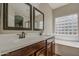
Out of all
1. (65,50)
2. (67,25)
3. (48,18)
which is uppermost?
(48,18)

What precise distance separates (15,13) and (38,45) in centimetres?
54

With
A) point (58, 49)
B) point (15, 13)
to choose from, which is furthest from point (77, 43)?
point (15, 13)

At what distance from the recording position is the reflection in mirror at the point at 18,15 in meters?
1.14

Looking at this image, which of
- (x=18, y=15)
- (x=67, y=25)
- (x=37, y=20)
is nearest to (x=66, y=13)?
(x=67, y=25)

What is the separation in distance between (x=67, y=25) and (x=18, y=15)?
0.69 metres

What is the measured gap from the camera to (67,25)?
1.18 meters

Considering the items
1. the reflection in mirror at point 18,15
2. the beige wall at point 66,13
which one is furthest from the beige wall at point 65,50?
the reflection in mirror at point 18,15

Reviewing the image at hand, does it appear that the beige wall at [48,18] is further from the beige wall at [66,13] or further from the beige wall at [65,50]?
the beige wall at [65,50]

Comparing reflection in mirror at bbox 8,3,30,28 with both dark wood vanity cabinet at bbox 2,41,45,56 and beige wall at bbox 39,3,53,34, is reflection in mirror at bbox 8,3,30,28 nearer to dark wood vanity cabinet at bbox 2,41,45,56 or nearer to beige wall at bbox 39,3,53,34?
beige wall at bbox 39,3,53,34

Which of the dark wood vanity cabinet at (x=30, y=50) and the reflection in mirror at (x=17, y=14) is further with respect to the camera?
the reflection in mirror at (x=17, y=14)

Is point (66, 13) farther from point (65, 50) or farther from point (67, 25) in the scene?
point (65, 50)

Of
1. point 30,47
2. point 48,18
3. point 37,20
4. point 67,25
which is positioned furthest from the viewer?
point 37,20

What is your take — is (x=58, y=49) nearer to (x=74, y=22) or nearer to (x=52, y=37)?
(x=52, y=37)

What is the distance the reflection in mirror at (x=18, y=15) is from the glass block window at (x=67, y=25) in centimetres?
48
